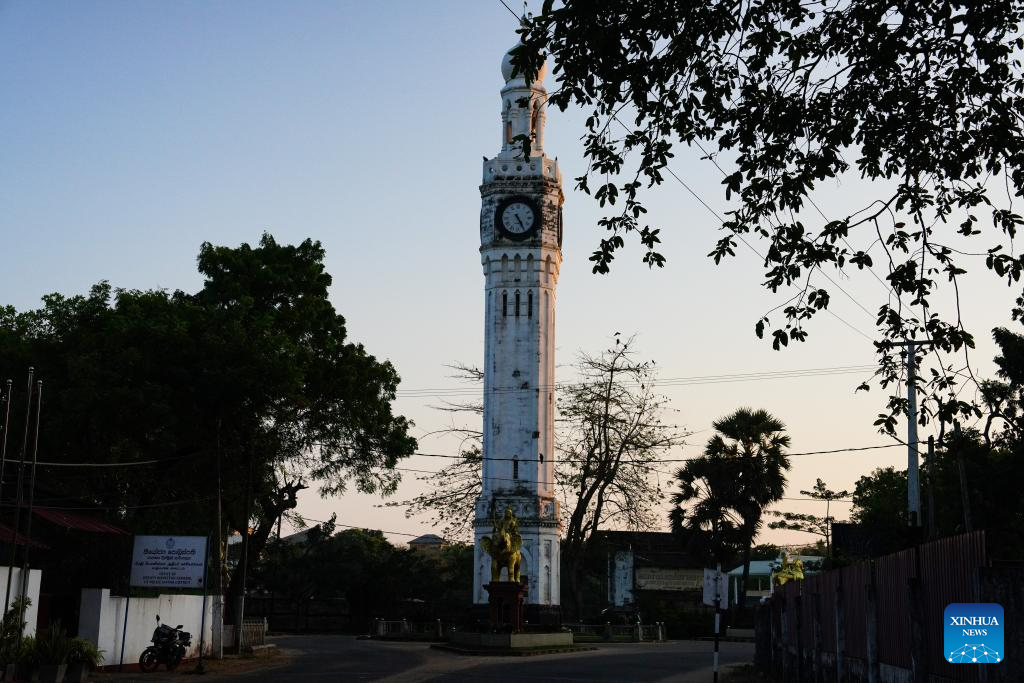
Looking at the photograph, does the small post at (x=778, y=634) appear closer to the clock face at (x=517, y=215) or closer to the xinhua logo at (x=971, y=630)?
the xinhua logo at (x=971, y=630)

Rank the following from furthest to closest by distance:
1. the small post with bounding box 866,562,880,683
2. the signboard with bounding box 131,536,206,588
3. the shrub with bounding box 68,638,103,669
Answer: the signboard with bounding box 131,536,206,588, the shrub with bounding box 68,638,103,669, the small post with bounding box 866,562,880,683

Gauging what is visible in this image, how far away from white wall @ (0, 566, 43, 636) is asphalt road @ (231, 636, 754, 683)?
14.9ft

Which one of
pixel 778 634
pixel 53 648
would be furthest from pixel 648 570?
pixel 53 648

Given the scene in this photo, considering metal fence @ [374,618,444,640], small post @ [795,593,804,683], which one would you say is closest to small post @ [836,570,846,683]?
small post @ [795,593,804,683]

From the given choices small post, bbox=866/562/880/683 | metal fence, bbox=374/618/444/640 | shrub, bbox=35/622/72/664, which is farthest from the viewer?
metal fence, bbox=374/618/444/640

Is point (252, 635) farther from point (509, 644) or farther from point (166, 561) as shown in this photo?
point (166, 561)

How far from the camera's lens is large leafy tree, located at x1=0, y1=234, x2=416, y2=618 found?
3344 centimetres

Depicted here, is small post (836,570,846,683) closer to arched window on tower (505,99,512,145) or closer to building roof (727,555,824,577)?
arched window on tower (505,99,512,145)

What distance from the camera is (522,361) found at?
63.1 metres

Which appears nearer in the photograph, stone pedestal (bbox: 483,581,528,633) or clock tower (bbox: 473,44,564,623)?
stone pedestal (bbox: 483,581,528,633)

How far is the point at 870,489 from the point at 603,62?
69.3 m

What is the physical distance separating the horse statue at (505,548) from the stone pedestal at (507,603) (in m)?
0.96

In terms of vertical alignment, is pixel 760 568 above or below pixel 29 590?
above

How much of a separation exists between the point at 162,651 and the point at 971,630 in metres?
22.2
